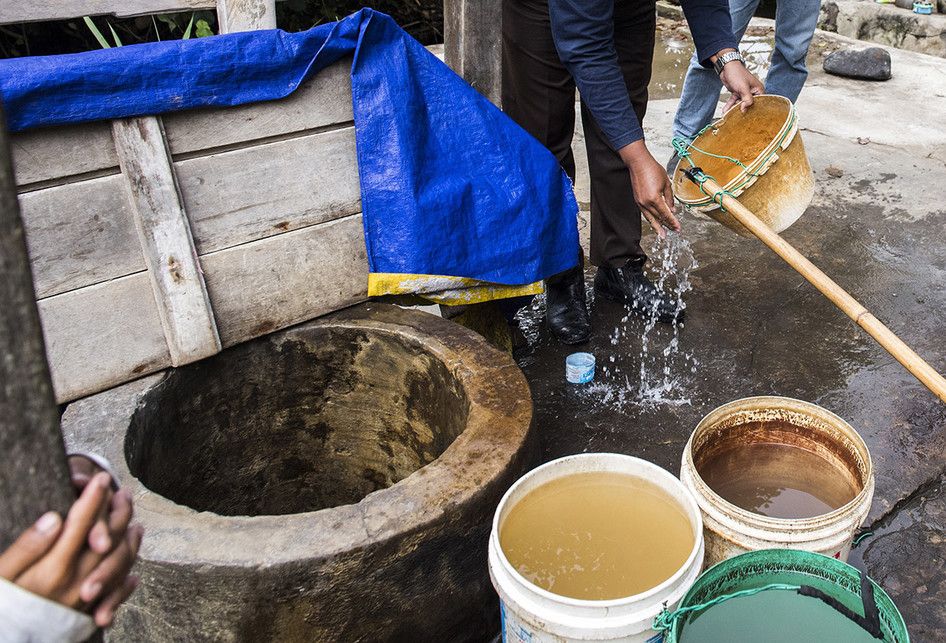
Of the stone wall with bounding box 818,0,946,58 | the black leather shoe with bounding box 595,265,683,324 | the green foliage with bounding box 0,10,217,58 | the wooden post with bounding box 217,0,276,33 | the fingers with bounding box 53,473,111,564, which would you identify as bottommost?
the stone wall with bounding box 818,0,946,58

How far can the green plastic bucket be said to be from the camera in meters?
1.58

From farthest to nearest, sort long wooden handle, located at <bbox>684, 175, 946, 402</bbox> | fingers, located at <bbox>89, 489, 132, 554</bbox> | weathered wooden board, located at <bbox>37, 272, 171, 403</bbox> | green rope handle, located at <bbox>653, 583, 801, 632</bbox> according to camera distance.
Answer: weathered wooden board, located at <bbox>37, 272, 171, 403</bbox> → long wooden handle, located at <bbox>684, 175, 946, 402</bbox> → green rope handle, located at <bbox>653, 583, 801, 632</bbox> → fingers, located at <bbox>89, 489, 132, 554</bbox>

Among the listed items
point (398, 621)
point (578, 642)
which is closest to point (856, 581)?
point (578, 642)

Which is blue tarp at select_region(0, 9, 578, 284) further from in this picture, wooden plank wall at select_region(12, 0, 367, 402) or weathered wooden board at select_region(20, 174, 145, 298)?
weathered wooden board at select_region(20, 174, 145, 298)

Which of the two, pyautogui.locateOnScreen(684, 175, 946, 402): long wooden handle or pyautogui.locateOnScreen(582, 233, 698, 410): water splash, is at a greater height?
pyautogui.locateOnScreen(684, 175, 946, 402): long wooden handle

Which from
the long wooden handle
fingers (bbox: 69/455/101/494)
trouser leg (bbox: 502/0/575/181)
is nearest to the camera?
fingers (bbox: 69/455/101/494)

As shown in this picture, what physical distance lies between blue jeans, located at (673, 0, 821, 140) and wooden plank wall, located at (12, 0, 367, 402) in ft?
7.89

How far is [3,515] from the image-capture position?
34.6 inches

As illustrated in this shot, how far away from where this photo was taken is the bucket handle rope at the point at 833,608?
1.57 m

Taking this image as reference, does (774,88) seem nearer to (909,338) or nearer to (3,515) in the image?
(909,338)

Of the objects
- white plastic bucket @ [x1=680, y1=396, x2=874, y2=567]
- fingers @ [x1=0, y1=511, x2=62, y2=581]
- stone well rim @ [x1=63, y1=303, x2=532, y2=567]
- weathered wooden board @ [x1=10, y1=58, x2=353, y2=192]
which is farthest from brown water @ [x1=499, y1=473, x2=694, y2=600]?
weathered wooden board @ [x1=10, y1=58, x2=353, y2=192]

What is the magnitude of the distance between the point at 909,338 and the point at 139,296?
10.3ft

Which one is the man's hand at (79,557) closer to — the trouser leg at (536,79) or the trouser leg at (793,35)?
the trouser leg at (536,79)

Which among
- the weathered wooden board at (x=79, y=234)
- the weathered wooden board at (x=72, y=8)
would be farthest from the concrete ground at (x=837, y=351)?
the weathered wooden board at (x=72, y=8)
